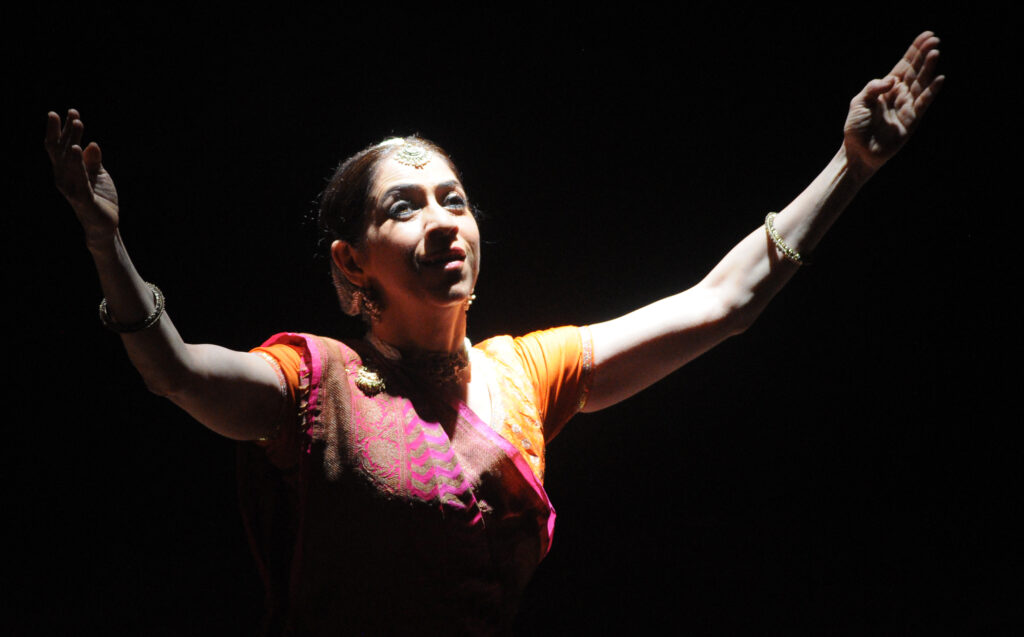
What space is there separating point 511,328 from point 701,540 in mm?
746

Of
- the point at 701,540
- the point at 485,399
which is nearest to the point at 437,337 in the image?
the point at 485,399

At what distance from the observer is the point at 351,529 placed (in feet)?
3.95

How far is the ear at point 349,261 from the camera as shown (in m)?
1.44

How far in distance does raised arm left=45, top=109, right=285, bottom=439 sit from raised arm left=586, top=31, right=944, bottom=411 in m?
0.69

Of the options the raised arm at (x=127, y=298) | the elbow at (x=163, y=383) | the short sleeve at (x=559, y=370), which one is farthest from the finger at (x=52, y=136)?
the short sleeve at (x=559, y=370)

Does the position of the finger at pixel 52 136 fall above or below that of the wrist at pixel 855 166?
below

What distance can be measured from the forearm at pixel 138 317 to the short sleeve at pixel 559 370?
2.08 ft

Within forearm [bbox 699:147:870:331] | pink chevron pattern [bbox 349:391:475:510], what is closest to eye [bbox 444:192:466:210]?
pink chevron pattern [bbox 349:391:475:510]

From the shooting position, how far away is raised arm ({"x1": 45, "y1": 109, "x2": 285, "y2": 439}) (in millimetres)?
995

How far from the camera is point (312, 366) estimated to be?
1234 millimetres

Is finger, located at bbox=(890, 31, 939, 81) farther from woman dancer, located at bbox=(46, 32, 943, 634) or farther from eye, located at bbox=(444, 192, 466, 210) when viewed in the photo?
eye, located at bbox=(444, 192, 466, 210)

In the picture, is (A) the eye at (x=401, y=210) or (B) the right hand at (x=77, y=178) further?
(A) the eye at (x=401, y=210)

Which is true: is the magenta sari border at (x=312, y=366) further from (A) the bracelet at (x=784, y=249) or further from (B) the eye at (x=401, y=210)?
(A) the bracelet at (x=784, y=249)

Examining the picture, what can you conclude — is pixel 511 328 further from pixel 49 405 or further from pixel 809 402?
pixel 49 405
